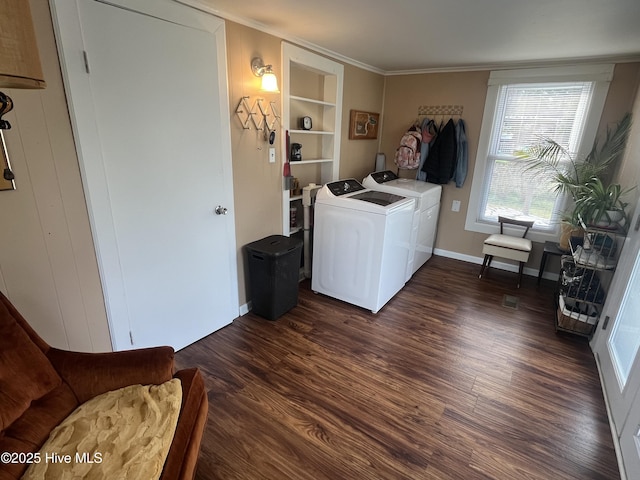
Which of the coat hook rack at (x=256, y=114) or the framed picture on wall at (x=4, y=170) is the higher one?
the coat hook rack at (x=256, y=114)

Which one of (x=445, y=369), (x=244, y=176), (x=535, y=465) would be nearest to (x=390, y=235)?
(x=445, y=369)

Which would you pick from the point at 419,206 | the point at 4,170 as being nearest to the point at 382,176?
the point at 419,206

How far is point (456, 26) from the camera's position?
2.10 meters

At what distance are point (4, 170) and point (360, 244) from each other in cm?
215

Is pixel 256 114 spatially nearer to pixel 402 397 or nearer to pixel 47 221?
pixel 47 221

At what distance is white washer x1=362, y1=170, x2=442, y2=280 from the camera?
10.4 feet

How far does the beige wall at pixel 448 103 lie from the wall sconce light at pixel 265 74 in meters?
2.14

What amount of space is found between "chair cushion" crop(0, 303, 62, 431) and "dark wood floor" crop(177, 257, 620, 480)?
0.76 meters

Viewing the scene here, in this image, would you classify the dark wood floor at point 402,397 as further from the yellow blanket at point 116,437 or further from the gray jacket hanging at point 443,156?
the gray jacket hanging at point 443,156

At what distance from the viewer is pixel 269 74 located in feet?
7.32

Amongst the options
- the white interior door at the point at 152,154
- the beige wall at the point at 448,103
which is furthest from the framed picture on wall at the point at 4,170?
the beige wall at the point at 448,103

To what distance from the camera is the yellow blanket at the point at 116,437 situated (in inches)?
38.1

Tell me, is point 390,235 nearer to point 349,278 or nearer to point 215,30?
point 349,278

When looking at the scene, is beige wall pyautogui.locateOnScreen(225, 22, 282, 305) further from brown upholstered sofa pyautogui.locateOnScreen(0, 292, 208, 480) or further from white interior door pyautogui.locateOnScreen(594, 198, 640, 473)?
white interior door pyautogui.locateOnScreen(594, 198, 640, 473)
